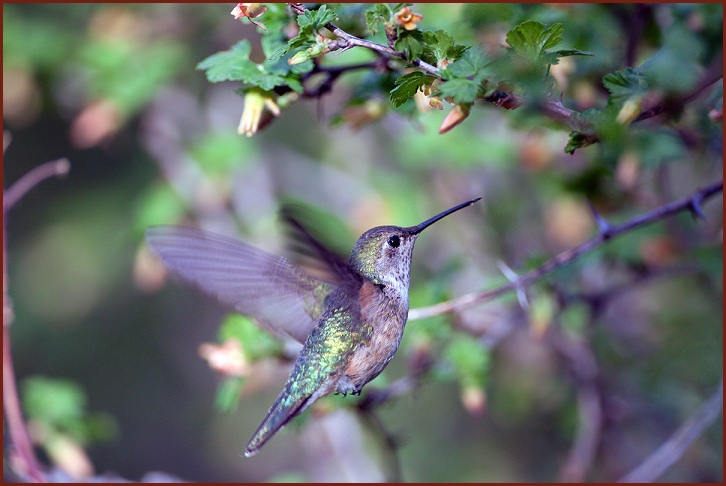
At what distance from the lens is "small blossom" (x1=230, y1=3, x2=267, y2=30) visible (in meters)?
1.62

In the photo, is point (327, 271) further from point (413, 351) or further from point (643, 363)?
point (643, 363)

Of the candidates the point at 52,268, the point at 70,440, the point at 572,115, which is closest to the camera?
the point at 572,115

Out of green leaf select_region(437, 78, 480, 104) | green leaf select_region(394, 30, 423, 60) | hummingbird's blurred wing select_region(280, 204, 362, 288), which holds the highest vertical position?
green leaf select_region(394, 30, 423, 60)

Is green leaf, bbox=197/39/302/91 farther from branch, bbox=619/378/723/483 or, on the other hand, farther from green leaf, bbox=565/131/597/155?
branch, bbox=619/378/723/483

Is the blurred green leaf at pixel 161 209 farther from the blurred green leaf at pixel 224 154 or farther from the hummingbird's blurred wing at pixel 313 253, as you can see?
the hummingbird's blurred wing at pixel 313 253

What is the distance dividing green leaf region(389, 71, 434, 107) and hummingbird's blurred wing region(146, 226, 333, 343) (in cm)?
53

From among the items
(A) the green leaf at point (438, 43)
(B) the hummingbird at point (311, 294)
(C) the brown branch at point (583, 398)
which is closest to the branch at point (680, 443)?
(C) the brown branch at point (583, 398)

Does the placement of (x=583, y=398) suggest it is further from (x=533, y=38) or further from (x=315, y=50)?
(x=315, y=50)

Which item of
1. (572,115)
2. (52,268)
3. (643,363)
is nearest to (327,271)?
(572,115)

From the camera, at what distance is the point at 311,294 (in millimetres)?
2037

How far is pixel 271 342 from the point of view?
98.7 inches

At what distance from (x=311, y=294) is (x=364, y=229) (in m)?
1.92

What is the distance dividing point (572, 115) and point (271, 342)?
1.43 metres

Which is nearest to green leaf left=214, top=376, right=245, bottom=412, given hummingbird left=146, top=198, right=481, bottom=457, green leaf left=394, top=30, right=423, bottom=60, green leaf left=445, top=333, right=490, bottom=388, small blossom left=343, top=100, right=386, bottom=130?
hummingbird left=146, top=198, right=481, bottom=457
